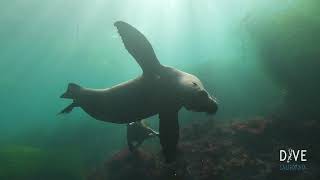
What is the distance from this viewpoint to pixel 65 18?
29578 millimetres

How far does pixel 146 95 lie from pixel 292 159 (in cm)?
811

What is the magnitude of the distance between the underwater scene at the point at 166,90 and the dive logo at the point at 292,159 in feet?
0.14

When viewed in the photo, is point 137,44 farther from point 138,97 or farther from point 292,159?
point 292,159

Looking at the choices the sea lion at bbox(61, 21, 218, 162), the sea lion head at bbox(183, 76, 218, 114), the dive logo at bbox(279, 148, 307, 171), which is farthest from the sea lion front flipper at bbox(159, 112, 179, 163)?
the dive logo at bbox(279, 148, 307, 171)

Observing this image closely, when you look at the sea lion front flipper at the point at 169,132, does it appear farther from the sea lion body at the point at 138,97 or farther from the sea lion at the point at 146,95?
the sea lion body at the point at 138,97

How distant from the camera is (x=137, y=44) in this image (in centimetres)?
761

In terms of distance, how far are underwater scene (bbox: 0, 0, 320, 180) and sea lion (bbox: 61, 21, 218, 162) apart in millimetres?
26

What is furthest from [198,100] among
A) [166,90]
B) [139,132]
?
[139,132]

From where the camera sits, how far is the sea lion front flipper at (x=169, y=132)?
8078mm

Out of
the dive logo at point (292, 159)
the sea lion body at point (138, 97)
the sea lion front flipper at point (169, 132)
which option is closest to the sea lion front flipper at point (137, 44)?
the sea lion body at point (138, 97)

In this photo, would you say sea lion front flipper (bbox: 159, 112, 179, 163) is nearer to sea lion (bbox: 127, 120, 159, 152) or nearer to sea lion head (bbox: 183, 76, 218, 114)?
sea lion head (bbox: 183, 76, 218, 114)

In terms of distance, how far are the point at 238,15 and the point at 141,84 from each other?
30744 millimetres

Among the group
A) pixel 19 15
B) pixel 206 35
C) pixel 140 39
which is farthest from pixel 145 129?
pixel 206 35

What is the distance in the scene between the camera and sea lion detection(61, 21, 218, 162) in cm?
719
